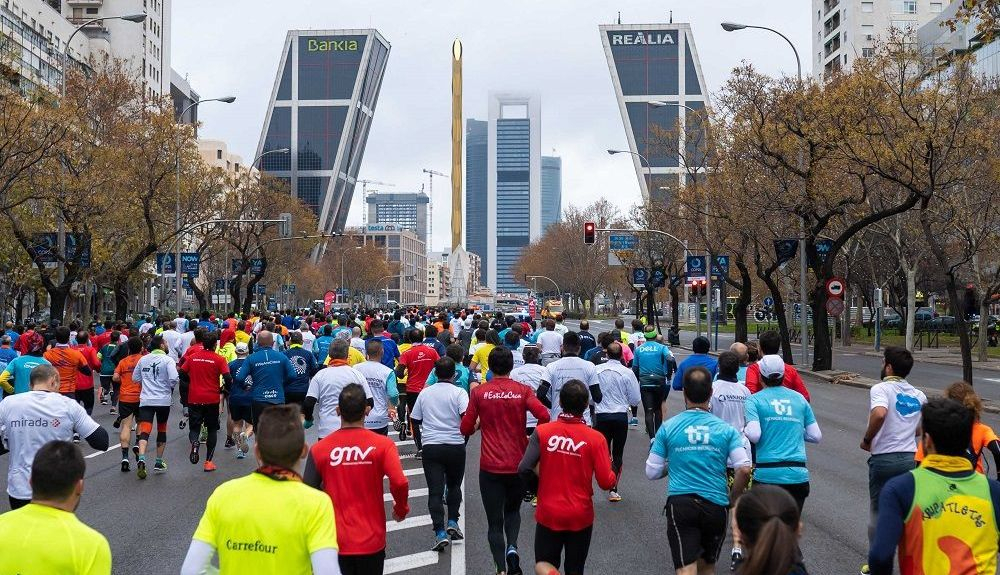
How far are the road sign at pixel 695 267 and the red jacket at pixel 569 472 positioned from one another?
3678 centimetres

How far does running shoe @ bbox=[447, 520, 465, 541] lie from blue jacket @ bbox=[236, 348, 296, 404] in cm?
366

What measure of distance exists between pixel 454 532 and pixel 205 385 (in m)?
4.99

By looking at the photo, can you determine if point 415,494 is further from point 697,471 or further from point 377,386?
point 697,471

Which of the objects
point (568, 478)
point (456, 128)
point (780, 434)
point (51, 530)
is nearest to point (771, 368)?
point (780, 434)

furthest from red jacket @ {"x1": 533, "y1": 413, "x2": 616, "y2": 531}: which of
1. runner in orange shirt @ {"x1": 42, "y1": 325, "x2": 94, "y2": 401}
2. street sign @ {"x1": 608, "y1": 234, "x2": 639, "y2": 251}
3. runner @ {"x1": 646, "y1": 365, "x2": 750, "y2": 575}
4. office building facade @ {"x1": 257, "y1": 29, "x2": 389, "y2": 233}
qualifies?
office building facade @ {"x1": 257, "y1": 29, "x2": 389, "y2": 233}

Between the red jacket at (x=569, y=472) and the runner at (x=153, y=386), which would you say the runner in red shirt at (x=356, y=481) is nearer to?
the red jacket at (x=569, y=472)

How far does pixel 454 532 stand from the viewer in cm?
855

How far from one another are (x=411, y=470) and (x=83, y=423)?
20.6 feet

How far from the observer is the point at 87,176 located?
97.0 ft

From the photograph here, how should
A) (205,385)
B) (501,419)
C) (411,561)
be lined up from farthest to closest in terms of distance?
(205,385) → (411,561) → (501,419)

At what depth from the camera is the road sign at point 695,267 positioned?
42125mm

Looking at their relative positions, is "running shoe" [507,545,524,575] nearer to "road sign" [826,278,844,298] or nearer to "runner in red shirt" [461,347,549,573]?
"runner in red shirt" [461,347,549,573]

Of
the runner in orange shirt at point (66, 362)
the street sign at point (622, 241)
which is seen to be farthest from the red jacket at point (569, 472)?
the street sign at point (622, 241)

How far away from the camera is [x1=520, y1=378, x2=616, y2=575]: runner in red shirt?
5797 millimetres
